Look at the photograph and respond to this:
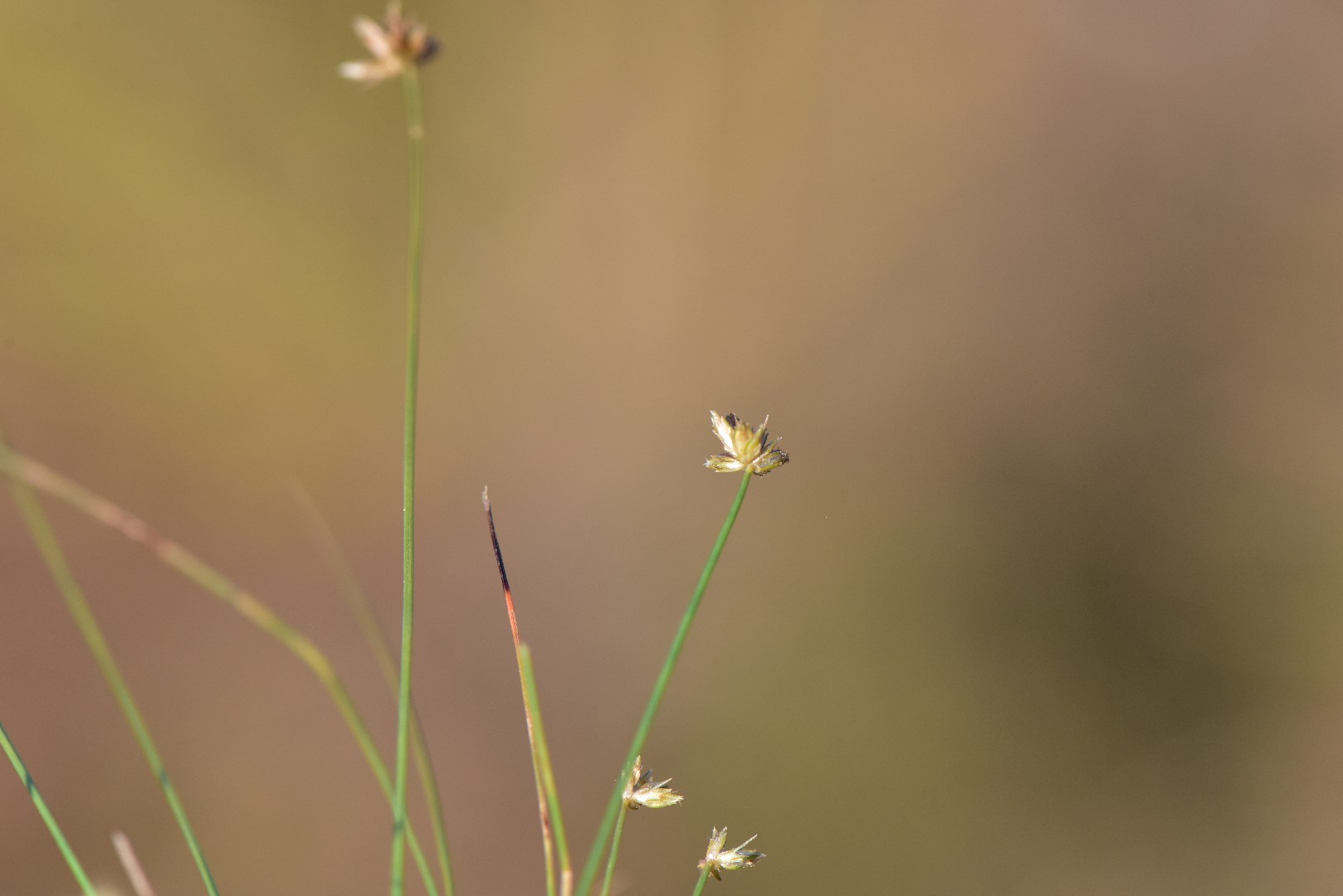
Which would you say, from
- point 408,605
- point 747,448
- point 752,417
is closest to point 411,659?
point 408,605

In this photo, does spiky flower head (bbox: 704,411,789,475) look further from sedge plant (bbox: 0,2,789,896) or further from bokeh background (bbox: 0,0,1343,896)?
bokeh background (bbox: 0,0,1343,896)

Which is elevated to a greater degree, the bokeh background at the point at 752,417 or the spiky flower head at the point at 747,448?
the bokeh background at the point at 752,417

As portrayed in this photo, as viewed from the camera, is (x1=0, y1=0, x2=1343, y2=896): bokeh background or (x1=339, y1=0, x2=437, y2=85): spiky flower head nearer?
(x1=339, y1=0, x2=437, y2=85): spiky flower head

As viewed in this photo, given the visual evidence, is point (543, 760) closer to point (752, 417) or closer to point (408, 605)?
point (408, 605)

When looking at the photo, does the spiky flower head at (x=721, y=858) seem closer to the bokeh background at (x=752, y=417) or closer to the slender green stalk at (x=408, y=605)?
the slender green stalk at (x=408, y=605)

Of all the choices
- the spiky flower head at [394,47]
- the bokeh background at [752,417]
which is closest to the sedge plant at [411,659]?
the spiky flower head at [394,47]

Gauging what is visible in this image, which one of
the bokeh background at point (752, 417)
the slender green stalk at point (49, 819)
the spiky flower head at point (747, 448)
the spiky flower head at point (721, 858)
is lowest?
the slender green stalk at point (49, 819)

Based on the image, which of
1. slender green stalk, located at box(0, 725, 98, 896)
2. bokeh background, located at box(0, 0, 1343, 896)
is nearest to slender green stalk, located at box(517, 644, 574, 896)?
slender green stalk, located at box(0, 725, 98, 896)

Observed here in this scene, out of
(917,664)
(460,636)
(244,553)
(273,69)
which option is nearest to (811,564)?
(917,664)

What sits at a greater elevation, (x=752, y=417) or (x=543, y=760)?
(x=752, y=417)
